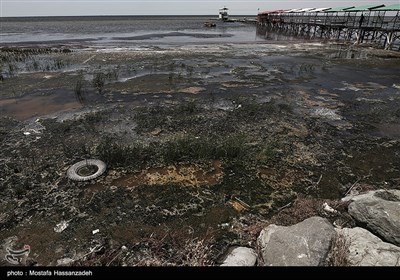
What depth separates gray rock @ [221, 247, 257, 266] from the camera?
3.87 meters

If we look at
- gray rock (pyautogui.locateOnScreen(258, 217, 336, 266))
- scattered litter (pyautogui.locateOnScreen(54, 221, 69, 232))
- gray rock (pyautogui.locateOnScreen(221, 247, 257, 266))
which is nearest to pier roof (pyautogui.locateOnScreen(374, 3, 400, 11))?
gray rock (pyautogui.locateOnScreen(258, 217, 336, 266))

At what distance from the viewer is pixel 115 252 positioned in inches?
166

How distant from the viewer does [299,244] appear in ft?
12.4

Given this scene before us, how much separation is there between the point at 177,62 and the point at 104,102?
9.91 m

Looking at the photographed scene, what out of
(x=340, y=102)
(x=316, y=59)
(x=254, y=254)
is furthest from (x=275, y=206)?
(x=316, y=59)

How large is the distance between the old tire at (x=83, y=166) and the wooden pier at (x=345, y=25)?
3053 cm

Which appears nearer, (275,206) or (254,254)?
(254,254)

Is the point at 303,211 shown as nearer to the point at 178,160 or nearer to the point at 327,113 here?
the point at 178,160

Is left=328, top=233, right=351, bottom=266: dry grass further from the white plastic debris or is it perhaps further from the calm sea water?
the calm sea water

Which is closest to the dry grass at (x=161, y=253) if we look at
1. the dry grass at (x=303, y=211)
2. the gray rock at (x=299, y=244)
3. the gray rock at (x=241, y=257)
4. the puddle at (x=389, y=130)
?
the gray rock at (x=241, y=257)

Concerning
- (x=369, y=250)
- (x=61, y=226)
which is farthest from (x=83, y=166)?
(x=369, y=250)

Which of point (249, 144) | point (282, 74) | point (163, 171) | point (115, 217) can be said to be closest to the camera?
point (115, 217)

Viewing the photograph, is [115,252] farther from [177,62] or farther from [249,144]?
[177,62]

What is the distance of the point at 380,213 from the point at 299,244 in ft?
5.42
